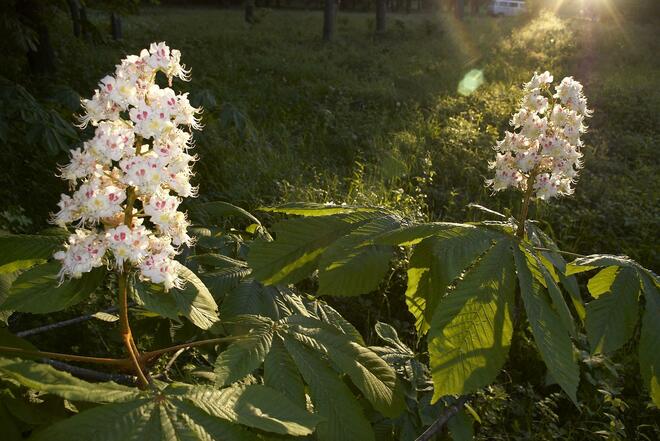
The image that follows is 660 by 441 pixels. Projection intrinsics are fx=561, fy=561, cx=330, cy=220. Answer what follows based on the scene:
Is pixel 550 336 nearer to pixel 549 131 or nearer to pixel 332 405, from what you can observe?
pixel 332 405

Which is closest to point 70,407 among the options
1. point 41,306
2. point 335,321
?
point 41,306

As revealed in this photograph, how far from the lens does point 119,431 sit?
840 millimetres

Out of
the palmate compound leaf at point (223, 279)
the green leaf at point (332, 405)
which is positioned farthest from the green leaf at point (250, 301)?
the green leaf at point (332, 405)

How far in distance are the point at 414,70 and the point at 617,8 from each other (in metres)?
14.3

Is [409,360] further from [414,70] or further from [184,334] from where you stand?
[414,70]

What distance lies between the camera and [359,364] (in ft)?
3.99

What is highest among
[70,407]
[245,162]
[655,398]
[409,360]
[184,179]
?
[184,179]

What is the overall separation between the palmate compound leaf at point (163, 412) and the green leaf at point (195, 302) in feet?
0.87

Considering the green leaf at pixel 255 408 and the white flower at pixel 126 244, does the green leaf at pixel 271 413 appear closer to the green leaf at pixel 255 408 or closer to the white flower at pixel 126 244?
the green leaf at pixel 255 408

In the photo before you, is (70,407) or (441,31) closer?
(70,407)

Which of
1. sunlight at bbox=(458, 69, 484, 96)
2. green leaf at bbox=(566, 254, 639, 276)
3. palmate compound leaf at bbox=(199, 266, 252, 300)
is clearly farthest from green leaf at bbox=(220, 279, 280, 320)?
sunlight at bbox=(458, 69, 484, 96)

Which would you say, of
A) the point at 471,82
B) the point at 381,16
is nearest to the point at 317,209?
the point at 471,82

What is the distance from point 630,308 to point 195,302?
94cm

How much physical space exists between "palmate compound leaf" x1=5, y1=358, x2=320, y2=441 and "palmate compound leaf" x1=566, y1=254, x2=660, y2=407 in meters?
0.69
